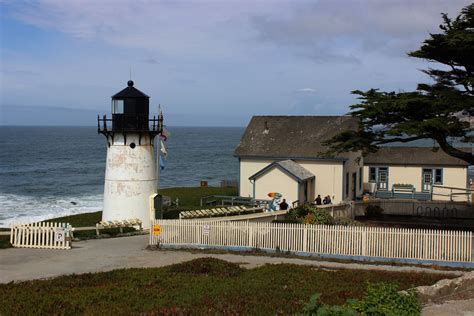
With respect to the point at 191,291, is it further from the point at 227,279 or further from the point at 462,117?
the point at 462,117

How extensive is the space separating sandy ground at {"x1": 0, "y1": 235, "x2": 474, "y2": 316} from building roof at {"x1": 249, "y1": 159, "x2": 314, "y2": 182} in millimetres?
11944

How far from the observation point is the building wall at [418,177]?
38.8 meters

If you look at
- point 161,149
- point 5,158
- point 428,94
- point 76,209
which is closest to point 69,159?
point 5,158

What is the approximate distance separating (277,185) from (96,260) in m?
15.2

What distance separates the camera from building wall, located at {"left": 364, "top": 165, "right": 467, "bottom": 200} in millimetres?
38844

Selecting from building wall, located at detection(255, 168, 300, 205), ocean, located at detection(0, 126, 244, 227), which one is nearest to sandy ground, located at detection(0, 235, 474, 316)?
building wall, located at detection(255, 168, 300, 205)

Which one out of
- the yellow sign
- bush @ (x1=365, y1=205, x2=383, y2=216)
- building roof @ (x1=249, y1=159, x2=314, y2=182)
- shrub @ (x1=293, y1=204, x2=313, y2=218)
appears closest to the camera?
the yellow sign

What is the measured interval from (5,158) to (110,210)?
8597 centimetres

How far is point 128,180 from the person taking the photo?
2902 cm

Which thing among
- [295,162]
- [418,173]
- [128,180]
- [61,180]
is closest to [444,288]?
[128,180]

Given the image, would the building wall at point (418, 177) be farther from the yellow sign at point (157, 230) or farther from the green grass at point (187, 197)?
the yellow sign at point (157, 230)

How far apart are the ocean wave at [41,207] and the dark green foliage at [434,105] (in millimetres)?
28273

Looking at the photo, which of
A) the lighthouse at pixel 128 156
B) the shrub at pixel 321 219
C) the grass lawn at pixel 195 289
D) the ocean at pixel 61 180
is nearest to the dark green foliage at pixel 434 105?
the shrub at pixel 321 219

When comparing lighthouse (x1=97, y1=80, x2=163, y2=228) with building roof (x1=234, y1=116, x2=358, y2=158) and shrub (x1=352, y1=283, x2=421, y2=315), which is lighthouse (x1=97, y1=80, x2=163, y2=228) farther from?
shrub (x1=352, y1=283, x2=421, y2=315)
